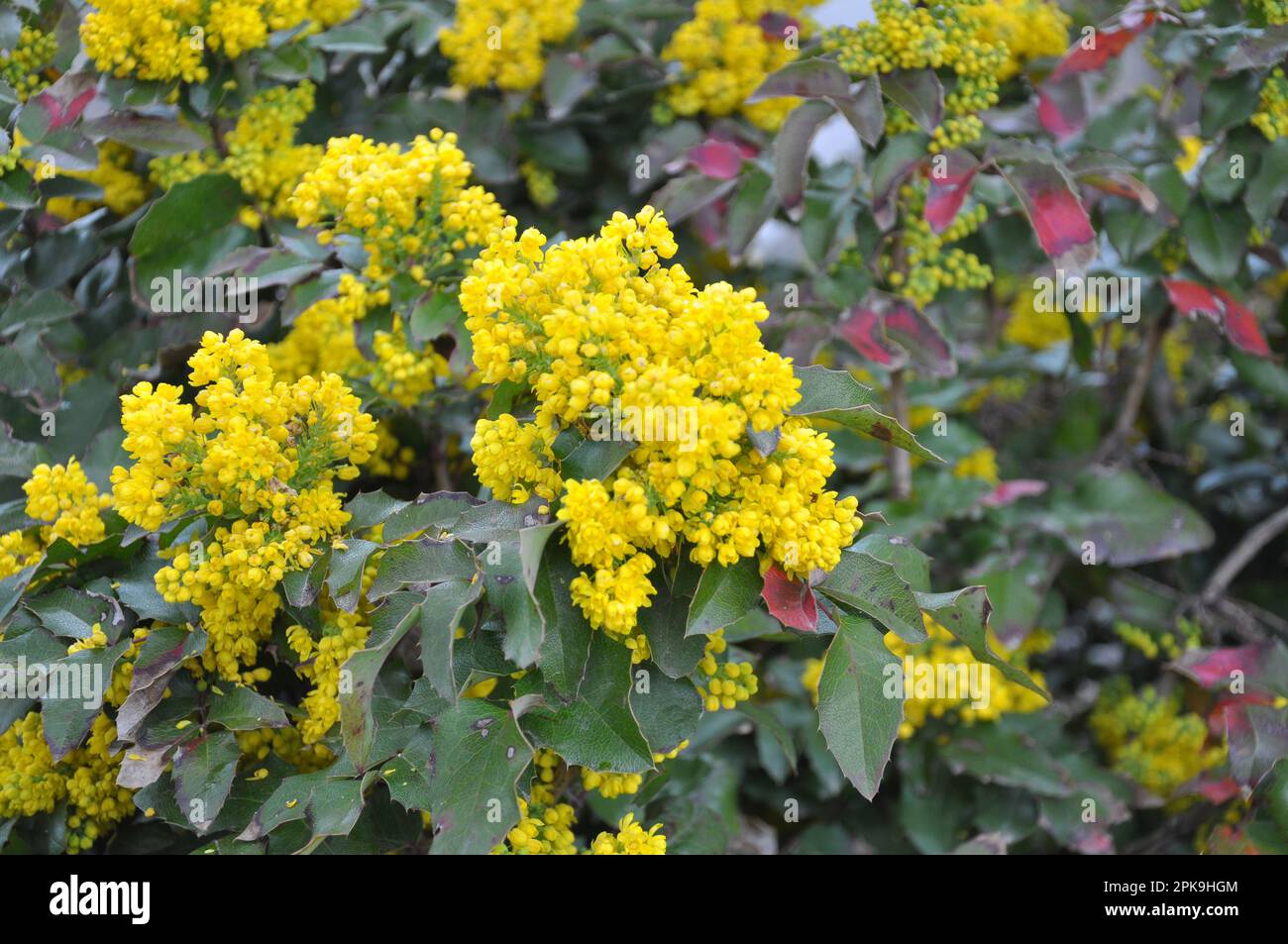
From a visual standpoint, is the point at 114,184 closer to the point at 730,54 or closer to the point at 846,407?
the point at 730,54

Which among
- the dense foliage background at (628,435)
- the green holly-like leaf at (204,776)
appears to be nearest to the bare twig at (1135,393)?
the dense foliage background at (628,435)

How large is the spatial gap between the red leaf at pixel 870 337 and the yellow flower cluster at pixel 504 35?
648 mm

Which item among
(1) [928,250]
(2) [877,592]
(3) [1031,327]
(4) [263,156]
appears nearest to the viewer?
(2) [877,592]

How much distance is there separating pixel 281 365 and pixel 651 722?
79 cm

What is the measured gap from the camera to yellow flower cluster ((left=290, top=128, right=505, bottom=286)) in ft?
4.01

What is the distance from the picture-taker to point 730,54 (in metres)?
1.84

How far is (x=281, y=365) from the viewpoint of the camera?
1.56 meters

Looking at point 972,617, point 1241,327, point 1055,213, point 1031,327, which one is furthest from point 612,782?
point 1031,327

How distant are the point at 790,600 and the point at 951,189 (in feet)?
2.57

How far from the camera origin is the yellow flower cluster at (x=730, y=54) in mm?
1835

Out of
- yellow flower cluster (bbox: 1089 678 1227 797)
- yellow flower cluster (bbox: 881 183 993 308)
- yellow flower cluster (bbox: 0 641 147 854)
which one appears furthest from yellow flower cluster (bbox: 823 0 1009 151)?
yellow flower cluster (bbox: 0 641 147 854)

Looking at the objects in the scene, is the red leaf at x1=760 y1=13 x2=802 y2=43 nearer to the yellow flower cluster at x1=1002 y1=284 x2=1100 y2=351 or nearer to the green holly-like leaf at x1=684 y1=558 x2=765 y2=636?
the yellow flower cluster at x1=1002 y1=284 x2=1100 y2=351

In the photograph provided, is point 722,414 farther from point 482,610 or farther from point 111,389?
point 111,389
